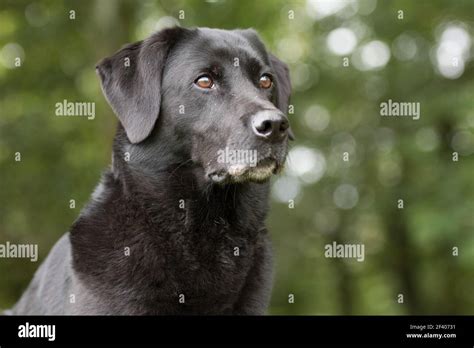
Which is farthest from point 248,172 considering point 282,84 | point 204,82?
point 282,84

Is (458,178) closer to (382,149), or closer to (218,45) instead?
(382,149)

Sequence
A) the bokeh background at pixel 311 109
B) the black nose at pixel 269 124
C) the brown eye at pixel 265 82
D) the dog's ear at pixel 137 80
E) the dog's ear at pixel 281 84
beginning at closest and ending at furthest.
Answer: the black nose at pixel 269 124
the dog's ear at pixel 137 80
the brown eye at pixel 265 82
the dog's ear at pixel 281 84
the bokeh background at pixel 311 109

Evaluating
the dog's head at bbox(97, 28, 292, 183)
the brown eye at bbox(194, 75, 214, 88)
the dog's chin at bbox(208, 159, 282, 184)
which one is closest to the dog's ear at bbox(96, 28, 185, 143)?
the dog's head at bbox(97, 28, 292, 183)

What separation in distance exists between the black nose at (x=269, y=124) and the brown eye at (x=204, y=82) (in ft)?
1.71

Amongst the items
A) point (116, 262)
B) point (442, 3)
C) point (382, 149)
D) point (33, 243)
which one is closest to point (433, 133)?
point (382, 149)

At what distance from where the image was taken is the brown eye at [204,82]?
471 centimetres

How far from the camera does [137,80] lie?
15.6 feet

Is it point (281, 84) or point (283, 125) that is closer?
point (283, 125)

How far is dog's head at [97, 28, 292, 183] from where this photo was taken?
443 cm

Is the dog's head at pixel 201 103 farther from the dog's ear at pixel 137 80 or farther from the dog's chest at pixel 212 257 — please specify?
the dog's chest at pixel 212 257

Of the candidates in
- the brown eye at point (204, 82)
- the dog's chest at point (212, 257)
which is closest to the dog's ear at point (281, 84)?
the brown eye at point (204, 82)

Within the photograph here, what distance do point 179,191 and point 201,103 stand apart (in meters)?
0.61

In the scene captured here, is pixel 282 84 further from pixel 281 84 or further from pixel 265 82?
pixel 265 82
